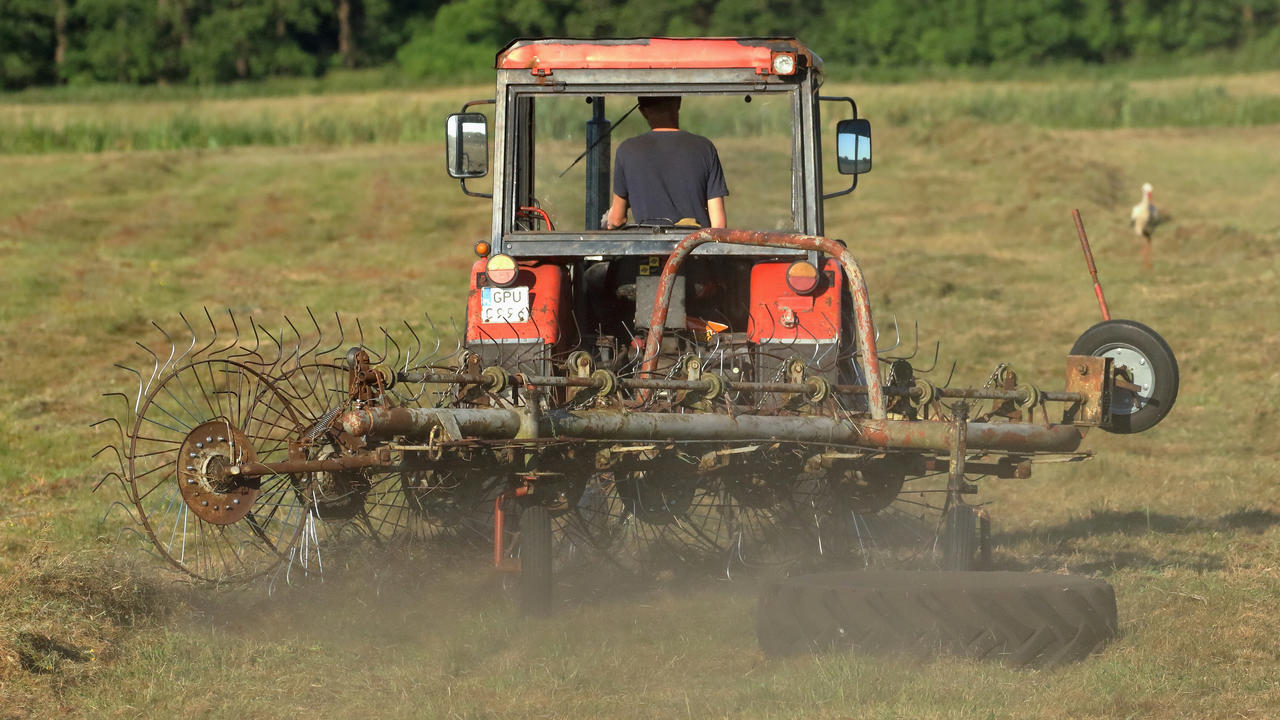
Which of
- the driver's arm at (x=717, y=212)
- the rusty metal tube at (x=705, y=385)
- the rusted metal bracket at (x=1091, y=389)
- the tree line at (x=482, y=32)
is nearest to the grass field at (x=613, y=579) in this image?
the driver's arm at (x=717, y=212)

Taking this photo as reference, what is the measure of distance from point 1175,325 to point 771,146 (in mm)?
8737

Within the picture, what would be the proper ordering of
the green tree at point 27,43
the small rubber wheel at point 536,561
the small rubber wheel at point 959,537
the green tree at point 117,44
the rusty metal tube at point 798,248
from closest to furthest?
the rusty metal tube at point 798,248 < the small rubber wheel at point 959,537 < the small rubber wheel at point 536,561 < the green tree at point 27,43 < the green tree at point 117,44

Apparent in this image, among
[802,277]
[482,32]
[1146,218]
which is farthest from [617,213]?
[482,32]

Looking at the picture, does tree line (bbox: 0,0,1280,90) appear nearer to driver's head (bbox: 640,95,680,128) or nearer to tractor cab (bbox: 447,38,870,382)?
tractor cab (bbox: 447,38,870,382)

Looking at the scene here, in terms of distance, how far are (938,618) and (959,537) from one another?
2.37ft

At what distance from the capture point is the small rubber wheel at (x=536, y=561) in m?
6.77

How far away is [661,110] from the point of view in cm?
771

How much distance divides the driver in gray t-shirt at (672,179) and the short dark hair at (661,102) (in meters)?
0.02

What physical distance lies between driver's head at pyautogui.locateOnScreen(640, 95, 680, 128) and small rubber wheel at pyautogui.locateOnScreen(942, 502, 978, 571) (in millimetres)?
2298

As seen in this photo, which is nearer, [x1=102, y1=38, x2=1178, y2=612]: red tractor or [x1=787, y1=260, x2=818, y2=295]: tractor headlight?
[x1=102, y1=38, x2=1178, y2=612]: red tractor

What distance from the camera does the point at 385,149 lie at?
31.2 m

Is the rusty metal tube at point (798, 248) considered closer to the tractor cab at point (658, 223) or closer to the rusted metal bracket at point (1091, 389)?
the tractor cab at point (658, 223)

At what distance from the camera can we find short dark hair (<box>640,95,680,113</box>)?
7.67m

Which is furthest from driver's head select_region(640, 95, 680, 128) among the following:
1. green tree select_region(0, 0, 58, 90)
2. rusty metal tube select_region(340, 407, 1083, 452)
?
green tree select_region(0, 0, 58, 90)
